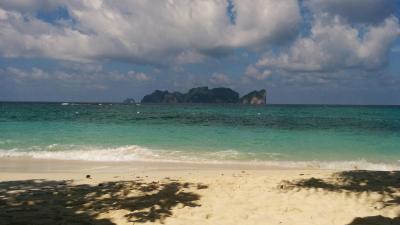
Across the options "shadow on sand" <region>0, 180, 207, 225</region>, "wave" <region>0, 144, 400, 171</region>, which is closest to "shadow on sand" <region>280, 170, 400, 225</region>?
"shadow on sand" <region>0, 180, 207, 225</region>

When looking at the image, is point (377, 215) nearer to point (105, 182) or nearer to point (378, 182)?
point (378, 182)

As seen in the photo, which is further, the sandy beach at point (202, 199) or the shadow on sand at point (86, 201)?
the sandy beach at point (202, 199)

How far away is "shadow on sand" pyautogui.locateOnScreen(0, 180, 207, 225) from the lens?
728 cm

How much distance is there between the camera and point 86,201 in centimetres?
863

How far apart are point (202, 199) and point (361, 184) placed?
464cm

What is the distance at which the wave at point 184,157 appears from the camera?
17766 mm

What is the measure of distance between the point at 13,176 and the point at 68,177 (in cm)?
184

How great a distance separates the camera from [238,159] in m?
19.2

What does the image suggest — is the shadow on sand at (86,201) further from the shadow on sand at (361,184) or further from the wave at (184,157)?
the wave at (184,157)

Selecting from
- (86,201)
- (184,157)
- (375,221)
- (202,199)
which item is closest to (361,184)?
(375,221)

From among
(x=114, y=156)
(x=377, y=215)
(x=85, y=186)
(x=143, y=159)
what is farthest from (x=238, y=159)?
(x=377, y=215)

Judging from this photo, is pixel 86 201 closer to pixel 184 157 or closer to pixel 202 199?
pixel 202 199

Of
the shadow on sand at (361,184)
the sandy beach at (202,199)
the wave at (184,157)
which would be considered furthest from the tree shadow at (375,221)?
the wave at (184,157)

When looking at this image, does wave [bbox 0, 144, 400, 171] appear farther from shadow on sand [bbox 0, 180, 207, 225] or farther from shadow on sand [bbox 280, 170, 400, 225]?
shadow on sand [bbox 0, 180, 207, 225]
